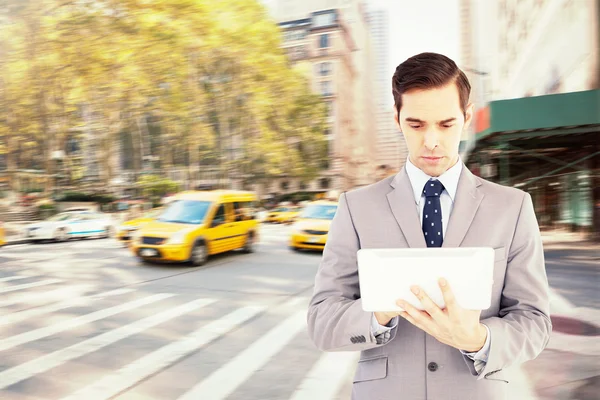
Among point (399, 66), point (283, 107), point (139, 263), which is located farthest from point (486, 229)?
point (139, 263)

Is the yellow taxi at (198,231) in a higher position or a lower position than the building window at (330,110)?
lower

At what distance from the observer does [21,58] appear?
4199 mm

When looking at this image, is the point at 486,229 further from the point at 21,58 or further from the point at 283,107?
the point at 21,58

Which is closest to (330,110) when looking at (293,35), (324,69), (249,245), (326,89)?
(326,89)

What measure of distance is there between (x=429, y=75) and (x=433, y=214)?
1.21ft

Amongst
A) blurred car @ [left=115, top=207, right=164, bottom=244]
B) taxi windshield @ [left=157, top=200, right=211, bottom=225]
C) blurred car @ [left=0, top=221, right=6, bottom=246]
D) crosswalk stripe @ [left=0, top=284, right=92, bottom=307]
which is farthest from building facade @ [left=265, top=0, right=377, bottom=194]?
taxi windshield @ [left=157, top=200, right=211, bottom=225]

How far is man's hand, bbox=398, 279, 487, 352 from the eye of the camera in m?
1.00

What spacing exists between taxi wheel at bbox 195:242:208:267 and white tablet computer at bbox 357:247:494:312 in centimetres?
773

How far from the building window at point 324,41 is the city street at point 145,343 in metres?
2.85

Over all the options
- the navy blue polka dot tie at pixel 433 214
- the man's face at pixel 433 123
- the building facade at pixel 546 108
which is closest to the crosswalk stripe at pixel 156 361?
the navy blue polka dot tie at pixel 433 214

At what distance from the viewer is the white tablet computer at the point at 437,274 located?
3.32 ft

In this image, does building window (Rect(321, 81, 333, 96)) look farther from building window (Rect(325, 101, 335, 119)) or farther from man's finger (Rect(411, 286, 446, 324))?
man's finger (Rect(411, 286, 446, 324))

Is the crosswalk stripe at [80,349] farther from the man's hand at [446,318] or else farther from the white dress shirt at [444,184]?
the man's hand at [446,318]

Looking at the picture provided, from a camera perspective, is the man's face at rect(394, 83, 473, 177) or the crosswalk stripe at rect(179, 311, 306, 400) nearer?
the man's face at rect(394, 83, 473, 177)
